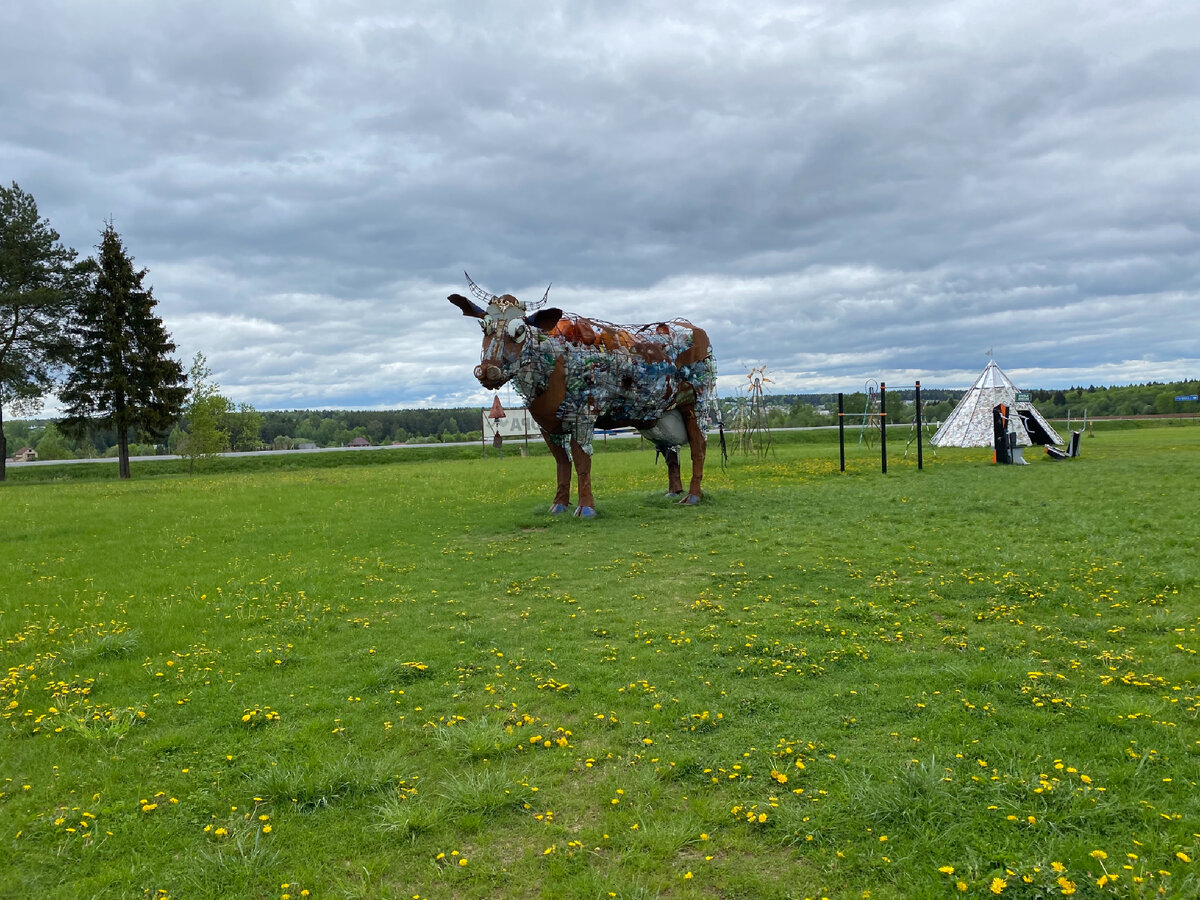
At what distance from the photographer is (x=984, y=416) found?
120ft

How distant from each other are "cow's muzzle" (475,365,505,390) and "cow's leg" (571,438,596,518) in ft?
7.91

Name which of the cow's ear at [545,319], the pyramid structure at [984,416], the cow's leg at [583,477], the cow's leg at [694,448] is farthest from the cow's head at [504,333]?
the pyramid structure at [984,416]

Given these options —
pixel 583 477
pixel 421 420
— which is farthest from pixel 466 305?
pixel 421 420

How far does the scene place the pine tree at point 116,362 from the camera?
1433 inches

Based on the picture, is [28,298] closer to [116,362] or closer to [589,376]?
[116,362]

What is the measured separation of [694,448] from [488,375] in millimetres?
6433

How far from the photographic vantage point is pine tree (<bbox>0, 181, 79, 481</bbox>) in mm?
35188

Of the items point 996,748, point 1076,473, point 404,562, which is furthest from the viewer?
point 1076,473

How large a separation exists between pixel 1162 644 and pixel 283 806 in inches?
286

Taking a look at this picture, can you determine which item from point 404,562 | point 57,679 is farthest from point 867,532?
point 57,679

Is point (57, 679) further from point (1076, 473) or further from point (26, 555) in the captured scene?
point (1076, 473)

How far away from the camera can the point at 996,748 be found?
4.56m

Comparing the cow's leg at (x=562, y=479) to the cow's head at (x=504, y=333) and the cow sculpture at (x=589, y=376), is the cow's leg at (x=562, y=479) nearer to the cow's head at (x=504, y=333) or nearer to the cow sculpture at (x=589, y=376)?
the cow sculpture at (x=589, y=376)

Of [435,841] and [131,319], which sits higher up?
[131,319]
